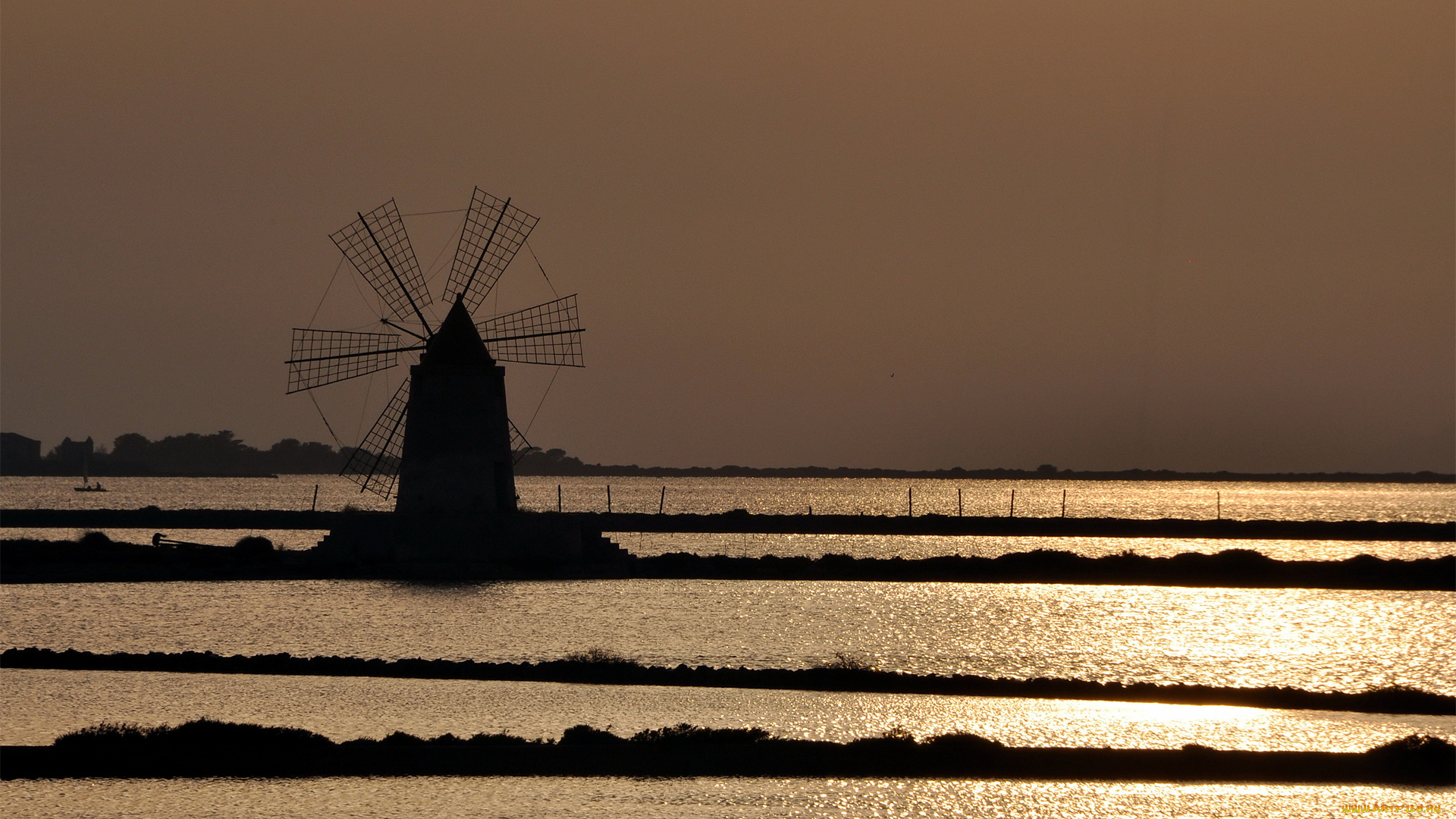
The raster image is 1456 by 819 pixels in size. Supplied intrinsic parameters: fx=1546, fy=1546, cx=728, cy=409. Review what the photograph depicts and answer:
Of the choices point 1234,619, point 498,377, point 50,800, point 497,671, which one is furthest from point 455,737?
point 498,377

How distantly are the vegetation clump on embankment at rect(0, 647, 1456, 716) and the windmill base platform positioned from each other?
1070 centimetres

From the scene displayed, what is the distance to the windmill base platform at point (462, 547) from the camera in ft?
91.6

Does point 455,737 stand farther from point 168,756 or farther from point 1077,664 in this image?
point 1077,664

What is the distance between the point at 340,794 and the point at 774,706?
4927 mm

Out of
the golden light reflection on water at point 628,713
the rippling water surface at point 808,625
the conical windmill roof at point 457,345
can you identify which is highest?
the conical windmill roof at point 457,345

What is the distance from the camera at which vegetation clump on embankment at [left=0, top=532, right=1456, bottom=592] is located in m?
28.6

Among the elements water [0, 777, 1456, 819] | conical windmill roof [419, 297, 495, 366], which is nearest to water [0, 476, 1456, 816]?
water [0, 777, 1456, 819]

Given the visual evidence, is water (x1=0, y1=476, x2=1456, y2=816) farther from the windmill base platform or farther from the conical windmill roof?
the conical windmill roof

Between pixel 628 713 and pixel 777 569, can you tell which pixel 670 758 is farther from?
pixel 777 569

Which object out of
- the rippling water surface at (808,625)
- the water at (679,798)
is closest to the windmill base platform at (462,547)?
the rippling water surface at (808,625)

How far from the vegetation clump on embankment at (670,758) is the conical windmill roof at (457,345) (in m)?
17.3

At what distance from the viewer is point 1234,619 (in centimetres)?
2397

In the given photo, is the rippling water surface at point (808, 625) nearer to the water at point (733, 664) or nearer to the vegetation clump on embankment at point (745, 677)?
the water at point (733, 664)

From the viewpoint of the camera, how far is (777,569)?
31.8m
